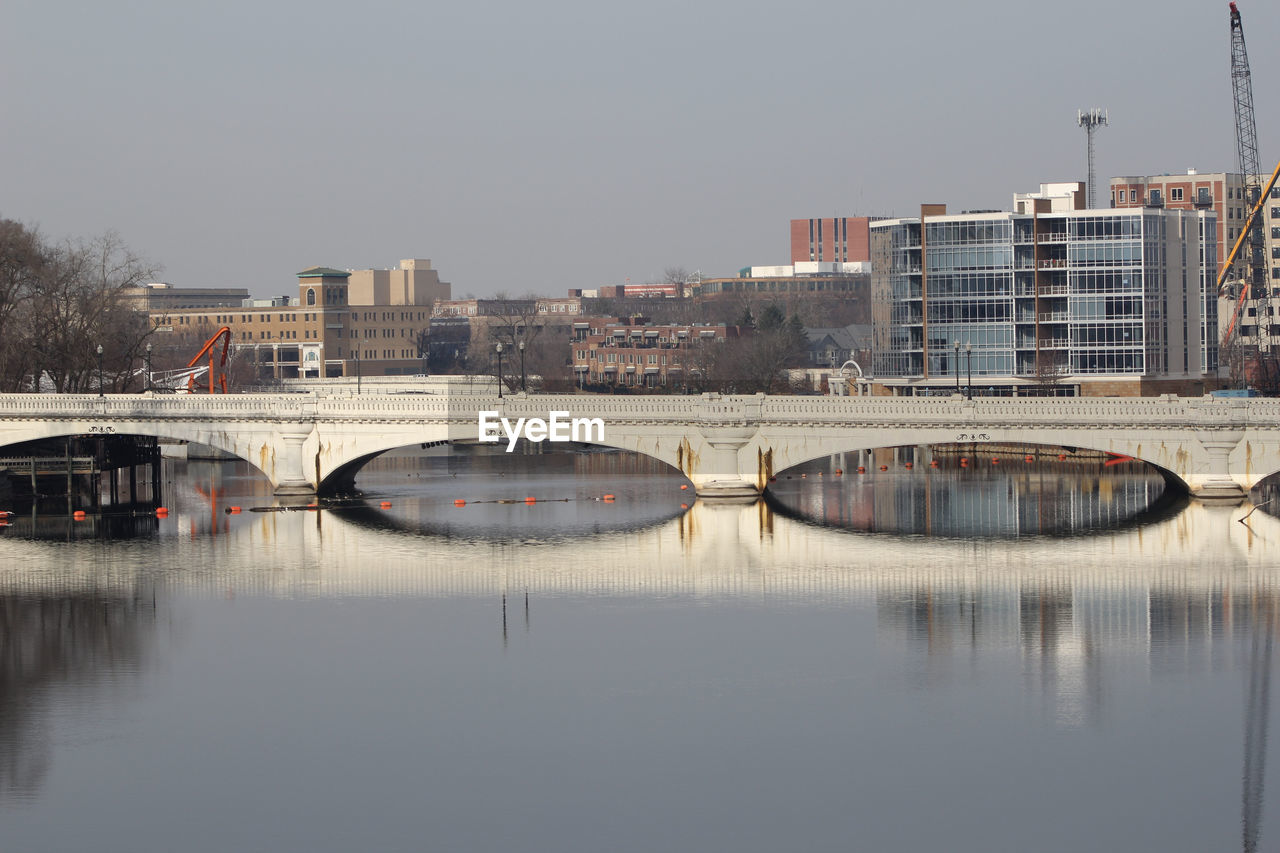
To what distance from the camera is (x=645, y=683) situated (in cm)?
4097

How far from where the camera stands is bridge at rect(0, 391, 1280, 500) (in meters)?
68.0

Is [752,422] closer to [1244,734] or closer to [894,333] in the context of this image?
Answer: [1244,734]

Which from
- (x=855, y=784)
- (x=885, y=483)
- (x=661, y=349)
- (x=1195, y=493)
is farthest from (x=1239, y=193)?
(x=855, y=784)

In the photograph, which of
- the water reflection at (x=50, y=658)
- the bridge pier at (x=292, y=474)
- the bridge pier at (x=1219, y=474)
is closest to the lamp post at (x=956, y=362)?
the bridge pier at (x=1219, y=474)

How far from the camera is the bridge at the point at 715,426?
68000mm

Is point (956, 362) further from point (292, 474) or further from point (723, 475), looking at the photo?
point (292, 474)

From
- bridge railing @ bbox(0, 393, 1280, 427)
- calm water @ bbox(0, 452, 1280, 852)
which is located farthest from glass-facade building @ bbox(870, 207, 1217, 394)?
calm water @ bbox(0, 452, 1280, 852)

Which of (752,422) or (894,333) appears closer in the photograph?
(752,422)

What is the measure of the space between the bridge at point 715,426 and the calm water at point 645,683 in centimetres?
329

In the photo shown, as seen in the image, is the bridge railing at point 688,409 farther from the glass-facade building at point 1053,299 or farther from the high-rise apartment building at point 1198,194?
the high-rise apartment building at point 1198,194

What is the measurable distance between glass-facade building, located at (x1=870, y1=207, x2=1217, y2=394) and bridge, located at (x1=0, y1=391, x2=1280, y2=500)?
36524 millimetres

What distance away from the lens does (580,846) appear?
30.0 m

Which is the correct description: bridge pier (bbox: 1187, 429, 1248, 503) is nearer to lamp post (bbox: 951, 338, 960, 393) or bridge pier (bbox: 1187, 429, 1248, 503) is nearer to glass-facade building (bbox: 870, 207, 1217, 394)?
lamp post (bbox: 951, 338, 960, 393)

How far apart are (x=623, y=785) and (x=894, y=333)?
86.2 m
